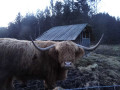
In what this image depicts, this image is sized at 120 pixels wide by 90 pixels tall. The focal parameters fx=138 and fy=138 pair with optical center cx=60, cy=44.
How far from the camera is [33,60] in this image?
3320 mm

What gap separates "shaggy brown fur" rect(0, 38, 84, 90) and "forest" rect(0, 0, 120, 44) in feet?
80.5

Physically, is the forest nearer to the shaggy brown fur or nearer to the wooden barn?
the wooden barn

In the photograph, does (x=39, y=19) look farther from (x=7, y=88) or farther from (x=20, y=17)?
(x=7, y=88)

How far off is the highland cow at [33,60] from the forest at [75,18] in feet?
80.5

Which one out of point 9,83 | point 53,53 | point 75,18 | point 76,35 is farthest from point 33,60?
point 75,18

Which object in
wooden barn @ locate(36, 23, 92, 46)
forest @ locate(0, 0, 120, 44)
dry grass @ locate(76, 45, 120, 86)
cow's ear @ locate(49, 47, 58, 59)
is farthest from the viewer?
forest @ locate(0, 0, 120, 44)

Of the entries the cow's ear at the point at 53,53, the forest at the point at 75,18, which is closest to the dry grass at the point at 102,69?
the cow's ear at the point at 53,53

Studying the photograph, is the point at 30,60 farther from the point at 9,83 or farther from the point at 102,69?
the point at 102,69

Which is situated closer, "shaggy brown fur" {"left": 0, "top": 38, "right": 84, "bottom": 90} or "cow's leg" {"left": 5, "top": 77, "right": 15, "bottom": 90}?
"shaggy brown fur" {"left": 0, "top": 38, "right": 84, "bottom": 90}

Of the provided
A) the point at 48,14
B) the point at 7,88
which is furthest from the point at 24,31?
the point at 7,88

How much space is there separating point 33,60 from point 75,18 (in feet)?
96.3

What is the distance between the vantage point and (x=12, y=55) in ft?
10.4

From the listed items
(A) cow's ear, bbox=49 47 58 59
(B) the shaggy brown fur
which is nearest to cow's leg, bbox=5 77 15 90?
(B) the shaggy brown fur

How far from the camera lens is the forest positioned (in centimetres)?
2904
